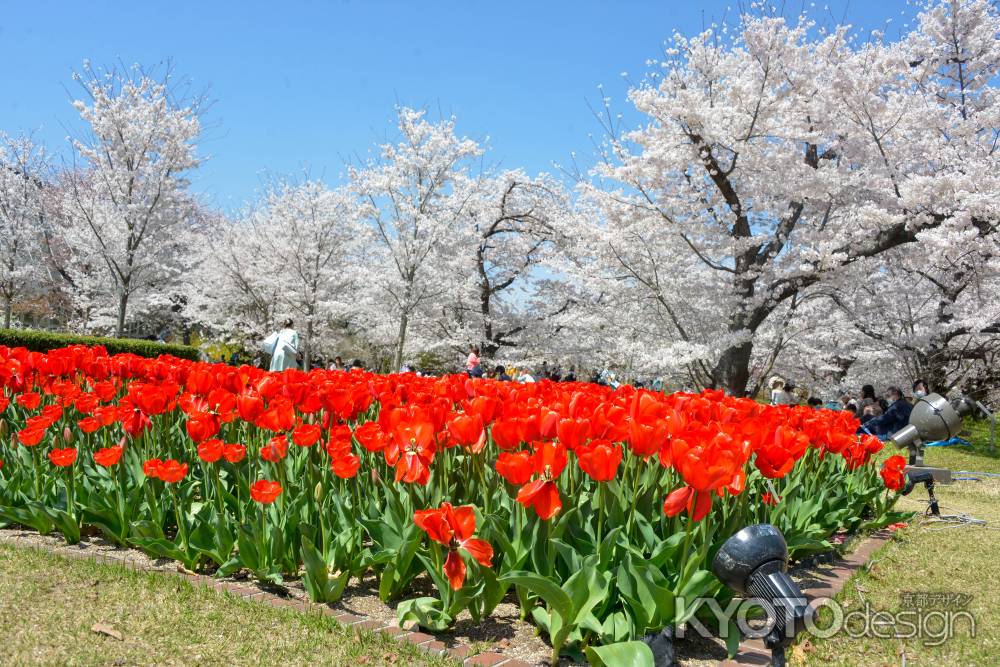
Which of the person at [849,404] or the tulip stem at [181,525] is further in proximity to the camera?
the person at [849,404]

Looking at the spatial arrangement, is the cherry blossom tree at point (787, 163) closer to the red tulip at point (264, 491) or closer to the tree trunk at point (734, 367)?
the tree trunk at point (734, 367)

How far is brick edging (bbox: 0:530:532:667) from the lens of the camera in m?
2.92

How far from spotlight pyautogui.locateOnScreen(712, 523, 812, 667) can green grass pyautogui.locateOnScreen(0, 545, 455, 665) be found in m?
1.26

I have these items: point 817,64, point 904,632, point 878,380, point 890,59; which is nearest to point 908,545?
point 904,632

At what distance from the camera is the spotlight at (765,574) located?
6.55 ft

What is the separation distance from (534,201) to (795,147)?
10416mm

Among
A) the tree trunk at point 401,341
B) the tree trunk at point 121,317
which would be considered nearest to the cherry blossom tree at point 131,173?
the tree trunk at point 121,317

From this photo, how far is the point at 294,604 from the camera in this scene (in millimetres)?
3395

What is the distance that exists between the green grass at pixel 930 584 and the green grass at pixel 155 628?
5.97 feet

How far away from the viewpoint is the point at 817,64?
15.3 m

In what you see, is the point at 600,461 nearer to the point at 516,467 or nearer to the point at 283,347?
the point at 516,467

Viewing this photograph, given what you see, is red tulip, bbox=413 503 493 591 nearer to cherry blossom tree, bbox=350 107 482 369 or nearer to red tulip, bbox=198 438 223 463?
red tulip, bbox=198 438 223 463

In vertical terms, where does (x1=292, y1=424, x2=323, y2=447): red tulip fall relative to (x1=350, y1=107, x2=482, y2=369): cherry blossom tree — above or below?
below

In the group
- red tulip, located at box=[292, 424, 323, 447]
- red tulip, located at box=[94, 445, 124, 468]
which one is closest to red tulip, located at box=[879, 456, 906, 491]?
red tulip, located at box=[292, 424, 323, 447]
